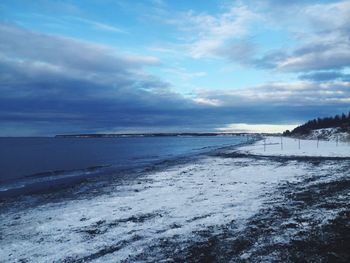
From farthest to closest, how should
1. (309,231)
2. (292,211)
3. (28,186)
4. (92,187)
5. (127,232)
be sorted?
(28,186)
(92,187)
(292,211)
(127,232)
(309,231)

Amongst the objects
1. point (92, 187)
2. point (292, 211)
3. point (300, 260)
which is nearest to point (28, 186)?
point (92, 187)

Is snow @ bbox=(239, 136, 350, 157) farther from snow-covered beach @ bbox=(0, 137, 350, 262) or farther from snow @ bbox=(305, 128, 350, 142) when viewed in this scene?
snow-covered beach @ bbox=(0, 137, 350, 262)

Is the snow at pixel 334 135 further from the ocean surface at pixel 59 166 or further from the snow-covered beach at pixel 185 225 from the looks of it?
the snow-covered beach at pixel 185 225

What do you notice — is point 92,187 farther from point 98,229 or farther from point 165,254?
point 165,254

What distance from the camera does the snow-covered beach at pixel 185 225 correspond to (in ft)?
29.7

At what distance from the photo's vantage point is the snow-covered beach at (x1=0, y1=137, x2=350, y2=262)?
9039 millimetres

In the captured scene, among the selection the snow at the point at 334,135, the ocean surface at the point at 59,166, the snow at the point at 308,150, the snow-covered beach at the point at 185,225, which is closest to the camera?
the snow-covered beach at the point at 185,225

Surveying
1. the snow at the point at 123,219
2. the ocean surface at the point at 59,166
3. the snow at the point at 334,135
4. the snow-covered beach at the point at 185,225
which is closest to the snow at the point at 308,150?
the ocean surface at the point at 59,166

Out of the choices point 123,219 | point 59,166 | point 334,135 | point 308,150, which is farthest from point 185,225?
point 334,135

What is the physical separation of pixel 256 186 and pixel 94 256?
495 inches

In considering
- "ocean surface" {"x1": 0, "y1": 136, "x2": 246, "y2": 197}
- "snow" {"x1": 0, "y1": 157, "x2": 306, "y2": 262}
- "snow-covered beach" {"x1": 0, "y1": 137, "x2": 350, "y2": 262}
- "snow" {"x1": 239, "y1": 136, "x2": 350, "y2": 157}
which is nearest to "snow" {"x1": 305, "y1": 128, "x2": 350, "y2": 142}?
"snow" {"x1": 239, "y1": 136, "x2": 350, "y2": 157}

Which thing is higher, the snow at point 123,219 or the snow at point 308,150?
the snow at point 308,150

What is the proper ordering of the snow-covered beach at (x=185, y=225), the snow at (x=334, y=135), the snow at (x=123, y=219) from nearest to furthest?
the snow-covered beach at (x=185, y=225) < the snow at (x=123, y=219) < the snow at (x=334, y=135)

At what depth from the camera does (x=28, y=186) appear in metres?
26.8
